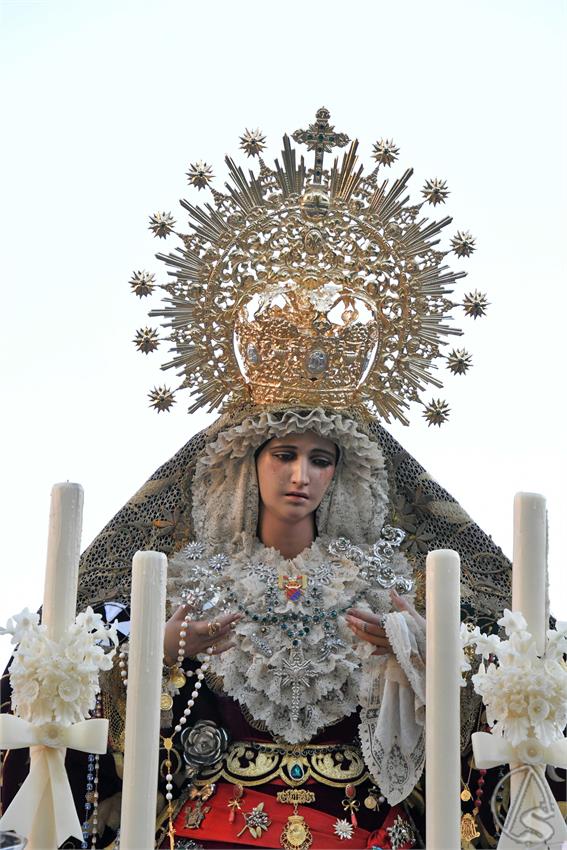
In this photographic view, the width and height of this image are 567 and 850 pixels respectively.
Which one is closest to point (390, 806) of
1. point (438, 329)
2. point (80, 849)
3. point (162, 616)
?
point (80, 849)

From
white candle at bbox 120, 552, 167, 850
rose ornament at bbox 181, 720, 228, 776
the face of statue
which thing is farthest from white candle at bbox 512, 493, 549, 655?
the face of statue

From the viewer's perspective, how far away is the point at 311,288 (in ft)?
12.6

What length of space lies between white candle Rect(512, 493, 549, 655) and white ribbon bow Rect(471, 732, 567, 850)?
6.9 inches

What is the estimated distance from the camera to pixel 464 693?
3588mm

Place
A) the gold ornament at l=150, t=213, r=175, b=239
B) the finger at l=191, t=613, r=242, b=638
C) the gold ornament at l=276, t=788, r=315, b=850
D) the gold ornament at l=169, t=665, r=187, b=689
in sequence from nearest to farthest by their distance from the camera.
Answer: the gold ornament at l=276, t=788, r=315, b=850, the finger at l=191, t=613, r=242, b=638, the gold ornament at l=169, t=665, r=187, b=689, the gold ornament at l=150, t=213, r=175, b=239

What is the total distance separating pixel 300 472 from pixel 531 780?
1.92 m

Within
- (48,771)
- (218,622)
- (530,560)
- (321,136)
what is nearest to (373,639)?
(218,622)

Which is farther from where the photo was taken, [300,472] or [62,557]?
[300,472]

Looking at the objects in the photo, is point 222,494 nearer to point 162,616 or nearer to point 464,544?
point 464,544

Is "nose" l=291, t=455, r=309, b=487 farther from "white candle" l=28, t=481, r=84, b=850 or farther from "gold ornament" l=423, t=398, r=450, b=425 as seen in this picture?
"white candle" l=28, t=481, r=84, b=850

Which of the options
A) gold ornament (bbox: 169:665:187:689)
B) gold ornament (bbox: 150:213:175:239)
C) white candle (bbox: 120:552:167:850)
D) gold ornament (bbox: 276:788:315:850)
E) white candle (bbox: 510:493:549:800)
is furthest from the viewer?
gold ornament (bbox: 150:213:175:239)

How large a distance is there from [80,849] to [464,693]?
1.02 meters

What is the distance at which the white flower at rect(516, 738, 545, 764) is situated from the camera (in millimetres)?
1968

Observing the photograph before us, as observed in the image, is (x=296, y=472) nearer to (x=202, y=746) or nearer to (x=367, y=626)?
(x=367, y=626)
